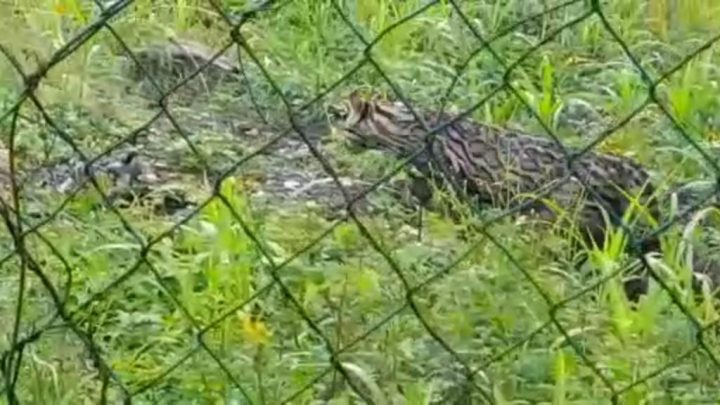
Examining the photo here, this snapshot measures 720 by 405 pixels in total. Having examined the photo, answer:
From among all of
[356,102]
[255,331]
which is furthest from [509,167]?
[255,331]

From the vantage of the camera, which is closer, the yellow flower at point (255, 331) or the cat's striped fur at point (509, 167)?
the yellow flower at point (255, 331)

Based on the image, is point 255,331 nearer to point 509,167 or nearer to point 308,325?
point 308,325

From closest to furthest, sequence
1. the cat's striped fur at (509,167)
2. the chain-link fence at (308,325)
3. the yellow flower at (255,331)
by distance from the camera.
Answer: the chain-link fence at (308,325), the yellow flower at (255,331), the cat's striped fur at (509,167)

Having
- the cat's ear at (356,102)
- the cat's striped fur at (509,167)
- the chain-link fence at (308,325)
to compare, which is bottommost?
the chain-link fence at (308,325)

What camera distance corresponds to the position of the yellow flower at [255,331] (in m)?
2.18

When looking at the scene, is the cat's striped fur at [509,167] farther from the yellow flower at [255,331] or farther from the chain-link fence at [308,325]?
the yellow flower at [255,331]

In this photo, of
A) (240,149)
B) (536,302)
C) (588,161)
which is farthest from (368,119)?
(536,302)

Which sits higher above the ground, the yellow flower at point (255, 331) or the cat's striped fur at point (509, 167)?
the cat's striped fur at point (509, 167)

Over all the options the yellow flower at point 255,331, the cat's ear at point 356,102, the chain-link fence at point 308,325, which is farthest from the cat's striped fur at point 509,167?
the yellow flower at point 255,331

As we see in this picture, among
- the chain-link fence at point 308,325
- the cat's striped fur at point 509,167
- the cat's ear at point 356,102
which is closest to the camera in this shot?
the chain-link fence at point 308,325

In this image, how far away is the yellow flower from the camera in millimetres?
2180

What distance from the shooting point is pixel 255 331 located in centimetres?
219

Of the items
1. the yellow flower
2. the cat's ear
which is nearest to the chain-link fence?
the yellow flower

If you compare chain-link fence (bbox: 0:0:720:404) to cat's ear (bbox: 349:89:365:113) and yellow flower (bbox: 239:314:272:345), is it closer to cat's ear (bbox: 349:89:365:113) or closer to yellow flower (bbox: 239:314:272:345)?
yellow flower (bbox: 239:314:272:345)
